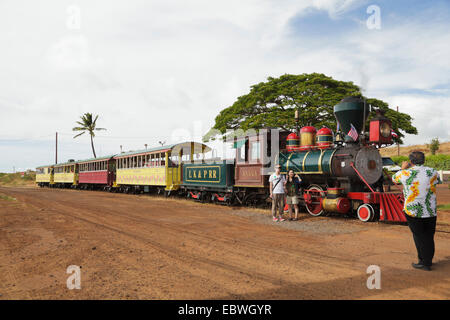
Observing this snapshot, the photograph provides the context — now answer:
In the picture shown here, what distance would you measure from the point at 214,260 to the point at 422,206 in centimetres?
310

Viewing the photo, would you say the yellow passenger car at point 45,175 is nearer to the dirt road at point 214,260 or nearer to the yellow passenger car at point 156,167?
the yellow passenger car at point 156,167

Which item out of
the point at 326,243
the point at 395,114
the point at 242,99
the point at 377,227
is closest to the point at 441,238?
the point at 377,227

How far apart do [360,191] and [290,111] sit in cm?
961

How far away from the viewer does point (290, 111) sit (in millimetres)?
18812

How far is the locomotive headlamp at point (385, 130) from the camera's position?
951cm

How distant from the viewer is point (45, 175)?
138 ft

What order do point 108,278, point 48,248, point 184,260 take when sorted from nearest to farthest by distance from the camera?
1. point 108,278
2. point 184,260
3. point 48,248

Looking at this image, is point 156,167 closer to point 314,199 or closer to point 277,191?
point 314,199

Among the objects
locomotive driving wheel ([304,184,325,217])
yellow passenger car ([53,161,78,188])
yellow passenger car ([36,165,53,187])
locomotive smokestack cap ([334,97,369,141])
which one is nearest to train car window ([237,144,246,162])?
locomotive driving wheel ([304,184,325,217])

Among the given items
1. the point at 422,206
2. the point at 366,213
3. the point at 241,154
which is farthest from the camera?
the point at 241,154

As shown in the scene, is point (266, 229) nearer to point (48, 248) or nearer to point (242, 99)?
point (48, 248)
